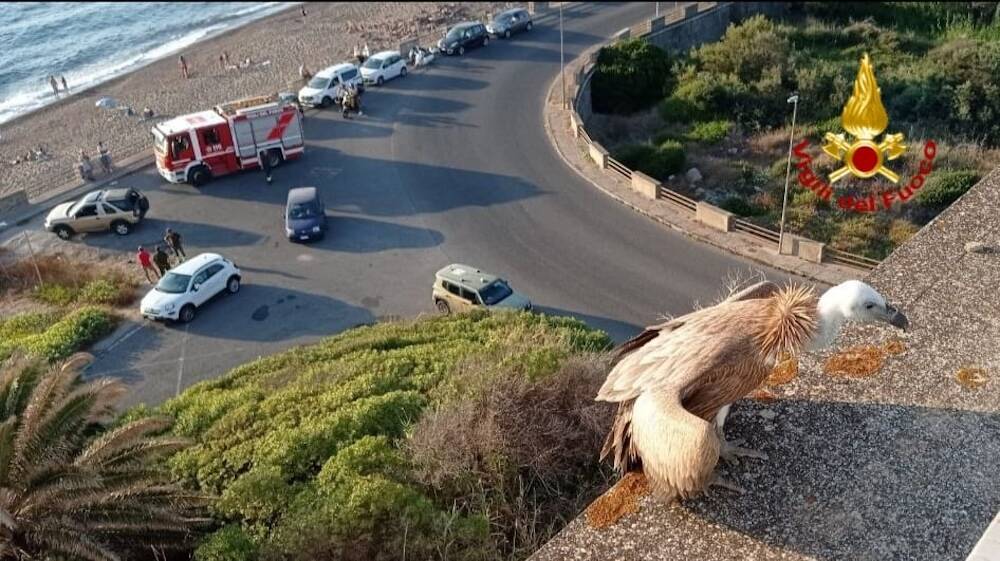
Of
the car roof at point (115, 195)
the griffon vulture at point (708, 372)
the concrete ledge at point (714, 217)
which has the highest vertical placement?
the griffon vulture at point (708, 372)

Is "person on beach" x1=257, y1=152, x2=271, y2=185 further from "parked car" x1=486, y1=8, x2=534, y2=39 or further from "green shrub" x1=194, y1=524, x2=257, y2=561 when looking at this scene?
"green shrub" x1=194, y1=524, x2=257, y2=561

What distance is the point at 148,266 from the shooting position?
84.0 ft

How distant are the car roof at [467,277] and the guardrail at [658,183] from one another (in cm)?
832

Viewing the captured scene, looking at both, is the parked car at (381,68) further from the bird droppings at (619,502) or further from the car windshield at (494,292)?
the bird droppings at (619,502)

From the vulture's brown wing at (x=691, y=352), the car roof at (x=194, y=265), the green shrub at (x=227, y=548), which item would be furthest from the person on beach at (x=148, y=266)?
the vulture's brown wing at (x=691, y=352)

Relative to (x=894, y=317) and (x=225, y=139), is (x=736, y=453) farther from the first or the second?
(x=225, y=139)

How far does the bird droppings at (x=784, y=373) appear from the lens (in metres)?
11.6

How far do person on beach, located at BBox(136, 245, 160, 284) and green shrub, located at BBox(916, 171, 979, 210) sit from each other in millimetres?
25882

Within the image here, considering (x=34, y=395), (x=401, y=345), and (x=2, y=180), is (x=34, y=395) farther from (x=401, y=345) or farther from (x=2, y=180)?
(x=2, y=180)

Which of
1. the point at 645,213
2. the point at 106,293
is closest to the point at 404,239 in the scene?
the point at 645,213

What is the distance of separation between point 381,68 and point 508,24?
9.79m

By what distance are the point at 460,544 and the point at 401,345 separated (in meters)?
8.45

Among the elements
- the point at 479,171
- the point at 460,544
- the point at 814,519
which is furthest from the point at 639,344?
the point at 479,171

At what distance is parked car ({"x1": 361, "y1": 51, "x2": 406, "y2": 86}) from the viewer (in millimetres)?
40844
